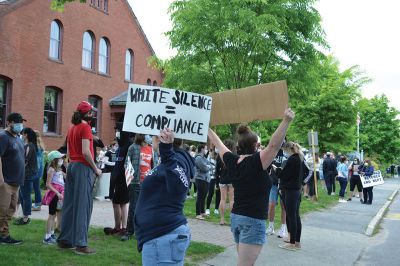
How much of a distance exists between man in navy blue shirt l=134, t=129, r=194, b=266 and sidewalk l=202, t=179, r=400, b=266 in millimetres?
3767

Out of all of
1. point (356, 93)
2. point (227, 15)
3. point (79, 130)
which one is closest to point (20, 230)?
point (79, 130)

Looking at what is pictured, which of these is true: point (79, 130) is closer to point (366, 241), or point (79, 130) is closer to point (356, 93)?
point (366, 241)

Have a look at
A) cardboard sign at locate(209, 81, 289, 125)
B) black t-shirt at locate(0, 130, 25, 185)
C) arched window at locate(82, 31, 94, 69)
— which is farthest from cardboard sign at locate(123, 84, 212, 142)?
arched window at locate(82, 31, 94, 69)

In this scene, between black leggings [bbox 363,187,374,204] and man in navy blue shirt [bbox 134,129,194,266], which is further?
black leggings [bbox 363,187,374,204]

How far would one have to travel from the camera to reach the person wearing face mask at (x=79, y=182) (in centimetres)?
648

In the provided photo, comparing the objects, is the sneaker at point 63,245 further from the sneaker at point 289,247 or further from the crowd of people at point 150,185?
the sneaker at point 289,247

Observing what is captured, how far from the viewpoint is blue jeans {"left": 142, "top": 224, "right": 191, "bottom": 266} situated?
333 centimetres

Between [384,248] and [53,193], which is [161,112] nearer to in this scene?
[53,193]

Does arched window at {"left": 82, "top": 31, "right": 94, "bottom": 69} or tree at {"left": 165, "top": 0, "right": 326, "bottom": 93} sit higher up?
arched window at {"left": 82, "top": 31, "right": 94, "bottom": 69}

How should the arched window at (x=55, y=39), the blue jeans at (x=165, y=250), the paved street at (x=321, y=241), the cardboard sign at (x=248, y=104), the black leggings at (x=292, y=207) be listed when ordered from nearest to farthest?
the blue jeans at (x=165, y=250) → the cardboard sign at (x=248, y=104) → the paved street at (x=321, y=241) → the black leggings at (x=292, y=207) → the arched window at (x=55, y=39)

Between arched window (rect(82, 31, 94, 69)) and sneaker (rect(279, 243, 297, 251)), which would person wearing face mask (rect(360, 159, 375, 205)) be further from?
arched window (rect(82, 31, 94, 69))

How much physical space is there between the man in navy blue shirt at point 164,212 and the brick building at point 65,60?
1920 centimetres

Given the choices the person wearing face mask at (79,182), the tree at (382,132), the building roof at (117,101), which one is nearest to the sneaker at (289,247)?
the person wearing face mask at (79,182)

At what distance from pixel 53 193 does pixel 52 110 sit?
1726 centimetres
